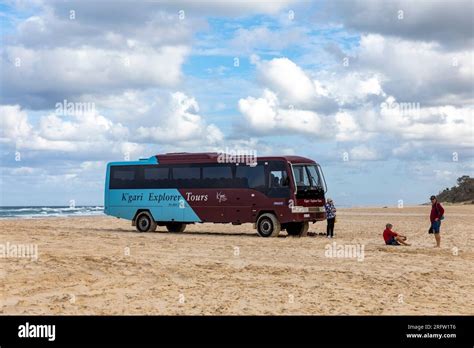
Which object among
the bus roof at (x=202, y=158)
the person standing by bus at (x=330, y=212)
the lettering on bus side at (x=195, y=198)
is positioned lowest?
the person standing by bus at (x=330, y=212)

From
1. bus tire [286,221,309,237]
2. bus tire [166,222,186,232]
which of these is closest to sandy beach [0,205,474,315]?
bus tire [286,221,309,237]

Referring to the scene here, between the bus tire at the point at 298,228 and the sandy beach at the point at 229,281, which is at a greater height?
the bus tire at the point at 298,228

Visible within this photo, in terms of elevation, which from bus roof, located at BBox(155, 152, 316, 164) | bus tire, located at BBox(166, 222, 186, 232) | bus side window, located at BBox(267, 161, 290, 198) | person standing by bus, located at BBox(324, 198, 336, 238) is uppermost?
bus roof, located at BBox(155, 152, 316, 164)

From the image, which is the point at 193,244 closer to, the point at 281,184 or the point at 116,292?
the point at 281,184

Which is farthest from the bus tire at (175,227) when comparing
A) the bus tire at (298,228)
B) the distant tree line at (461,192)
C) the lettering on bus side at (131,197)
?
the distant tree line at (461,192)

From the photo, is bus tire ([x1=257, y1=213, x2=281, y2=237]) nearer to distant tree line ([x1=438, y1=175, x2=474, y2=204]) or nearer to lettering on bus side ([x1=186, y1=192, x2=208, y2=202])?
lettering on bus side ([x1=186, y1=192, x2=208, y2=202])

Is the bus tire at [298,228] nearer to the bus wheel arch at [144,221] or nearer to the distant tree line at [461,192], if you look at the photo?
the bus wheel arch at [144,221]

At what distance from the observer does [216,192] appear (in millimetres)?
28359

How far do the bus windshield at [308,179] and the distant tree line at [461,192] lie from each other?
199ft

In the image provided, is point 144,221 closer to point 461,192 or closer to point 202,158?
point 202,158

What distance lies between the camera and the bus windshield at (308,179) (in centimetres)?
2652

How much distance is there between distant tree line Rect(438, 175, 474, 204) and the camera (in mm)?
85625

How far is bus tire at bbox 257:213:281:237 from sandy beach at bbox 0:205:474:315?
6.03 m
